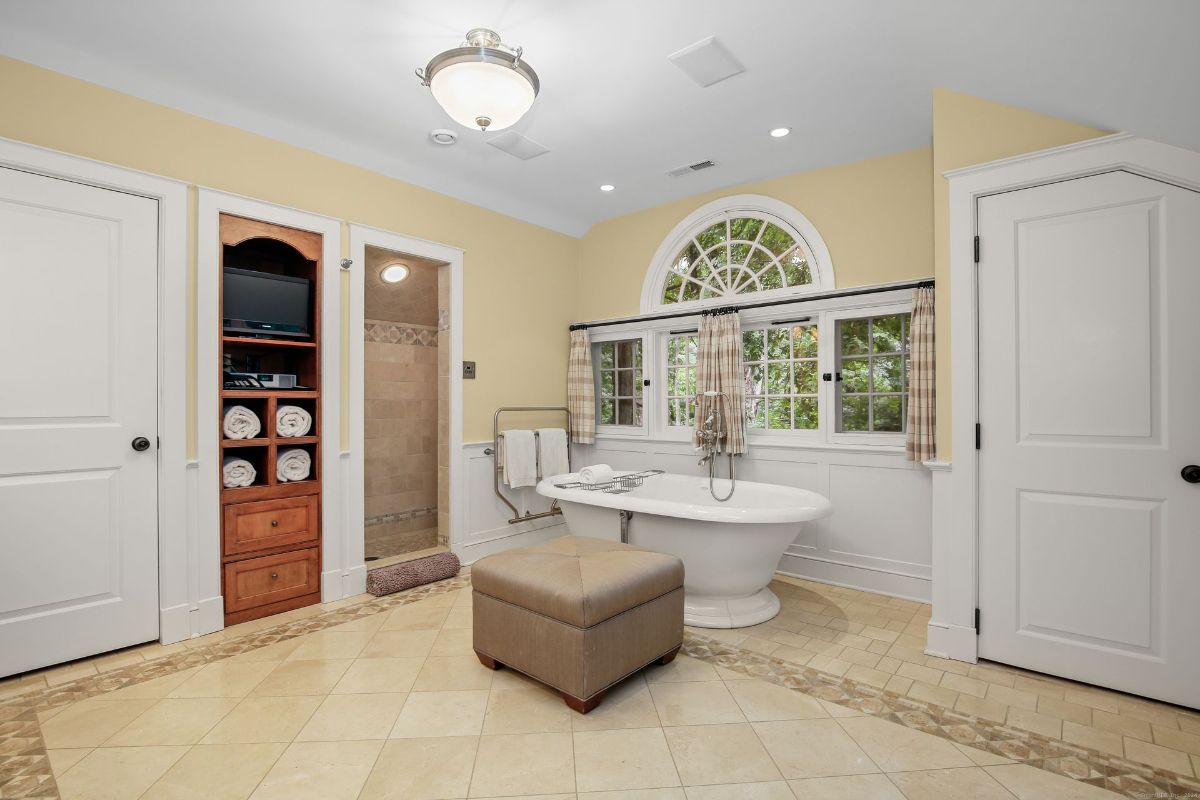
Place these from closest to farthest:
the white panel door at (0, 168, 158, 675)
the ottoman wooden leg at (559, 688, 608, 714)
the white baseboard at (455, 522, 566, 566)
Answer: the ottoman wooden leg at (559, 688, 608, 714) < the white panel door at (0, 168, 158, 675) < the white baseboard at (455, 522, 566, 566)

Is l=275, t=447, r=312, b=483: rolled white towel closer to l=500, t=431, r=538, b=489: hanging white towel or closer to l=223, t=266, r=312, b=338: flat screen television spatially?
l=223, t=266, r=312, b=338: flat screen television

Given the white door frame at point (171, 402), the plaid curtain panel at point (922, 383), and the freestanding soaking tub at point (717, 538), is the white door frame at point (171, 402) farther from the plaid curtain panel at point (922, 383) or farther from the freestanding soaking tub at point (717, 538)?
the plaid curtain panel at point (922, 383)

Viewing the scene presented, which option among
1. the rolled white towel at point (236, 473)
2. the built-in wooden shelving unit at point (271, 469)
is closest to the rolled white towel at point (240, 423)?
the built-in wooden shelving unit at point (271, 469)

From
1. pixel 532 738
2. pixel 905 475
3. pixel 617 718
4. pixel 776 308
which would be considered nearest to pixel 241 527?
pixel 532 738

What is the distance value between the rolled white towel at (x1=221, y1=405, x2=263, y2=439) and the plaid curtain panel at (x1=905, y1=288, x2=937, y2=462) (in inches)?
144

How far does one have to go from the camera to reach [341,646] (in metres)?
2.78

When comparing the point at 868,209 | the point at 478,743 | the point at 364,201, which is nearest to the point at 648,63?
the point at 868,209

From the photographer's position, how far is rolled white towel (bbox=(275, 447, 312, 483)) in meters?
3.25

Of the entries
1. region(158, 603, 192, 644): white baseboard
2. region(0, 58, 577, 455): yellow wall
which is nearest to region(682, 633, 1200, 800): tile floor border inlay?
region(158, 603, 192, 644): white baseboard

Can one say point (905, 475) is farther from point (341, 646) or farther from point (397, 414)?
point (397, 414)

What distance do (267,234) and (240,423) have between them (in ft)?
3.41

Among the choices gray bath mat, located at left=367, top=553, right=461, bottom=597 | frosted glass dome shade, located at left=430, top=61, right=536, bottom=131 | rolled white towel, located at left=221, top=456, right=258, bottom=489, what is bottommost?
gray bath mat, located at left=367, top=553, right=461, bottom=597

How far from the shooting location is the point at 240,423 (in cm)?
310

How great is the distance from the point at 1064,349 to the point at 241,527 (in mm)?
3995
